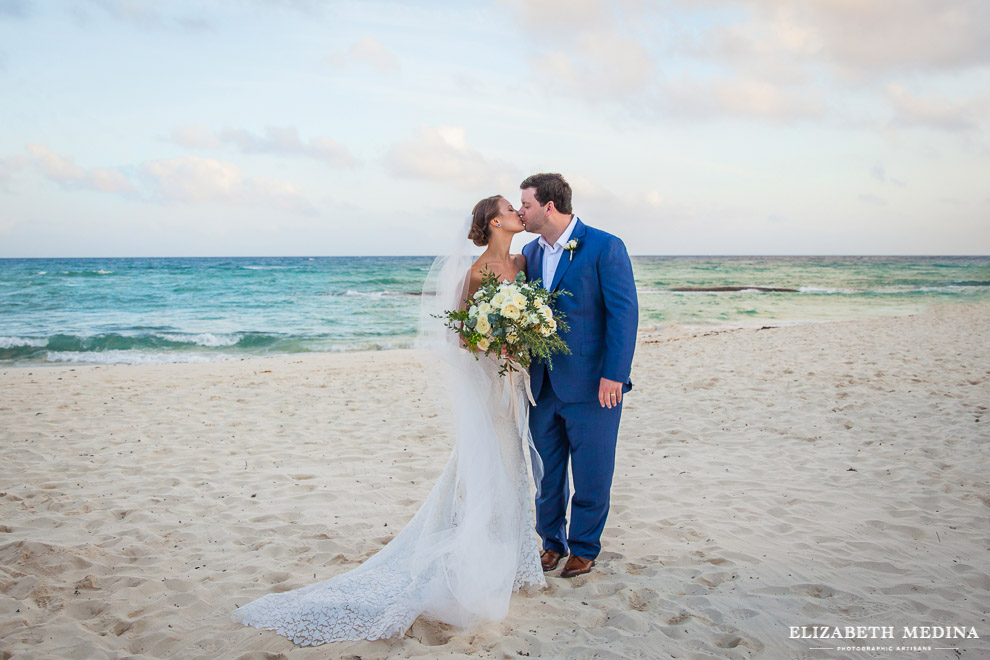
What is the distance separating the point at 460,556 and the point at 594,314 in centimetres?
139

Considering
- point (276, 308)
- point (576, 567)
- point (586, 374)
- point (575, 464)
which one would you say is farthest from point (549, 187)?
point (276, 308)

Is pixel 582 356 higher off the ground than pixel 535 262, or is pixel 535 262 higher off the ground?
pixel 535 262

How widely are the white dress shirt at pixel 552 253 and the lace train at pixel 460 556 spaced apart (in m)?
0.55

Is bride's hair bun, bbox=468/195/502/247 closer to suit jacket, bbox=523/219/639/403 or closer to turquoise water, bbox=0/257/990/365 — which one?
suit jacket, bbox=523/219/639/403

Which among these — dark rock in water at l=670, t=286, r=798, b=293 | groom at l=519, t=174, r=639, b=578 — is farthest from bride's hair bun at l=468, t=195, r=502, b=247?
dark rock in water at l=670, t=286, r=798, b=293

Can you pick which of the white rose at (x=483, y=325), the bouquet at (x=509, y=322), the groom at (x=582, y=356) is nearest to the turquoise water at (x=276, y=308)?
the groom at (x=582, y=356)

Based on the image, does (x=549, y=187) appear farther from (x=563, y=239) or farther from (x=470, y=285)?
(x=470, y=285)

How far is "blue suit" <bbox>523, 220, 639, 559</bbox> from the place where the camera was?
127 inches

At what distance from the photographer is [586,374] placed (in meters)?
3.31

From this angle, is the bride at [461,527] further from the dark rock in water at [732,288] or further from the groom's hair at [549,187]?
the dark rock in water at [732,288]

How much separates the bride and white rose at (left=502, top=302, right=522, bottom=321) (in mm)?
452

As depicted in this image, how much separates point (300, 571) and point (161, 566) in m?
A: 0.79

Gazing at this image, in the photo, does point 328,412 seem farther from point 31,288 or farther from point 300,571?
point 31,288

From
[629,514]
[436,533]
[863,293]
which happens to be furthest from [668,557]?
[863,293]
